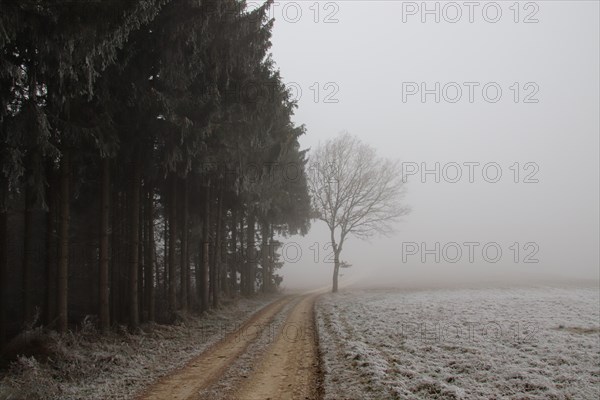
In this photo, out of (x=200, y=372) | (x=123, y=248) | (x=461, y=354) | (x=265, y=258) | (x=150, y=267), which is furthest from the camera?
(x=265, y=258)

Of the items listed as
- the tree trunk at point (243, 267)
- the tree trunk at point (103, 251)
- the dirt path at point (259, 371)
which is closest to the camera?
the dirt path at point (259, 371)

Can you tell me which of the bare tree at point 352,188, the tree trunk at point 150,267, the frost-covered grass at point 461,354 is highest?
the bare tree at point 352,188

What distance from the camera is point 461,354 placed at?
1008 cm

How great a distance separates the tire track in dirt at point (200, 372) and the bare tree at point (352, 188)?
22.6 m

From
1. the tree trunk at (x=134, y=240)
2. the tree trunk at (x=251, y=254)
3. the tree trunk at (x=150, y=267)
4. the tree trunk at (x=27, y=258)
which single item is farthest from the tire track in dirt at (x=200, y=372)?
the tree trunk at (x=251, y=254)

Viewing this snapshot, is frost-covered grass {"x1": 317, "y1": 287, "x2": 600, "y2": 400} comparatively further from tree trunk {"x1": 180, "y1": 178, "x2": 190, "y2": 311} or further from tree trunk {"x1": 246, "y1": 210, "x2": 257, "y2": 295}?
tree trunk {"x1": 246, "y1": 210, "x2": 257, "y2": 295}

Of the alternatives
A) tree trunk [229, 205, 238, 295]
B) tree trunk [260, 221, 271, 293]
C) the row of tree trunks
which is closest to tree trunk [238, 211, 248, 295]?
tree trunk [229, 205, 238, 295]

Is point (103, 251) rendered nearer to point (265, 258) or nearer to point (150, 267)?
point (150, 267)

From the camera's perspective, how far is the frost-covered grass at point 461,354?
25.0 feet

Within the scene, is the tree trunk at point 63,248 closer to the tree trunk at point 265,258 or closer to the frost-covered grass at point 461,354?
the frost-covered grass at point 461,354

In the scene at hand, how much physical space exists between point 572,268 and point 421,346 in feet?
294

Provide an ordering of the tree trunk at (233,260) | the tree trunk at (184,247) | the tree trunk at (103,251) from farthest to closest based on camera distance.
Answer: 1. the tree trunk at (233,260)
2. the tree trunk at (184,247)
3. the tree trunk at (103,251)

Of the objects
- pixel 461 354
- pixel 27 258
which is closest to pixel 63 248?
pixel 27 258

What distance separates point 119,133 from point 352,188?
24597 millimetres
